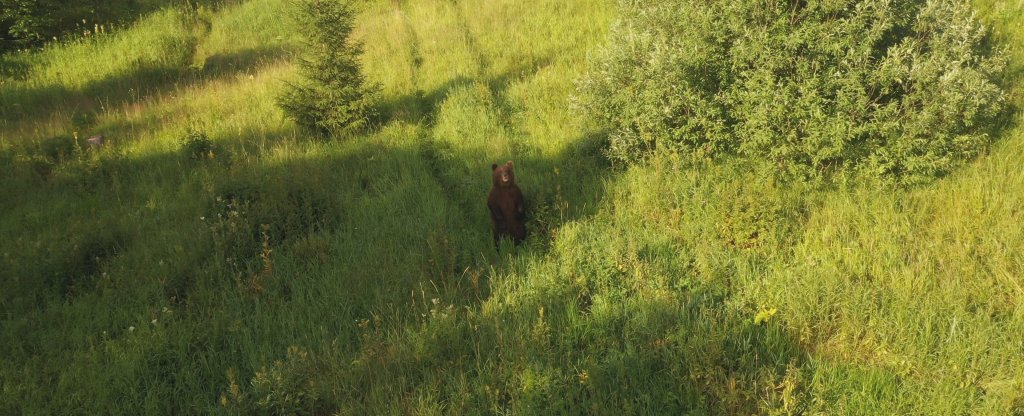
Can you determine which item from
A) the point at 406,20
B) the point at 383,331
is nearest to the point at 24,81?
the point at 406,20

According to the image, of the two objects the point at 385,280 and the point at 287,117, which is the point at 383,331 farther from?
the point at 287,117

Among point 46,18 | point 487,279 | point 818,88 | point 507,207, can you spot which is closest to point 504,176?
point 507,207

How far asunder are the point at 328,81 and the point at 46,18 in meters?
10.3

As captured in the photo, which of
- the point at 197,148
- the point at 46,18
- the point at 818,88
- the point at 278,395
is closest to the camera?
the point at 278,395

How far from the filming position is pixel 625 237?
5348 mm

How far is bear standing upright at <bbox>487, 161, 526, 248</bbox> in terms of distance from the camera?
5430mm

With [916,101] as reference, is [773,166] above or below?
below

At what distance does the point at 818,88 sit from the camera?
232 inches

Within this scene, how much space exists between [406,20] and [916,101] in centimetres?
1222

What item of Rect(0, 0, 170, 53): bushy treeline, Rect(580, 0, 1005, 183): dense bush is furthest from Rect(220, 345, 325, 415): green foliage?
Rect(0, 0, 170, 53): bushy treeline

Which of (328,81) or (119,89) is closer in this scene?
(328,81)

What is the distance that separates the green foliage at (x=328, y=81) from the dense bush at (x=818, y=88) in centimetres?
428

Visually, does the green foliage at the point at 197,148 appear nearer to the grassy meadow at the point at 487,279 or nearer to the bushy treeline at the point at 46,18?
the grassy meadow at the point at 487,279

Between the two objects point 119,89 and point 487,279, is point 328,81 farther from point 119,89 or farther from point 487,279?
point 119,89
